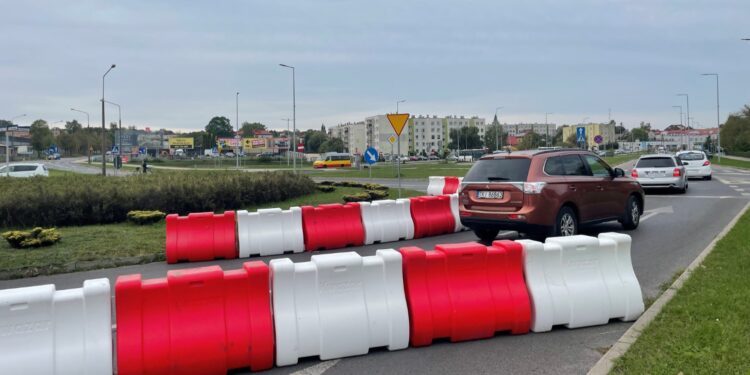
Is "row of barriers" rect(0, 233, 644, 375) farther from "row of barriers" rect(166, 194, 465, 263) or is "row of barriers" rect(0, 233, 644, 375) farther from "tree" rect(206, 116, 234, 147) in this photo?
"tree" rect(206, 116, 234, 147)

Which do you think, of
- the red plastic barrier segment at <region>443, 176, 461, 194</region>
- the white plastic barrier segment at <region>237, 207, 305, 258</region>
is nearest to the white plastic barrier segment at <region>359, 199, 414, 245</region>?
the white plastic barrier segment at <region>237, 207, 305, 258</region>

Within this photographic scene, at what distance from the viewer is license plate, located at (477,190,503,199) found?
31.9 ft

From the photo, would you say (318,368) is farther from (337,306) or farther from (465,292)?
(465,292)

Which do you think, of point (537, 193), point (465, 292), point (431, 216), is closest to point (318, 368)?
point (465, 292)

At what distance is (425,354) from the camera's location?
4.92 metres

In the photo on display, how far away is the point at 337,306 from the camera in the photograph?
485 centimetres

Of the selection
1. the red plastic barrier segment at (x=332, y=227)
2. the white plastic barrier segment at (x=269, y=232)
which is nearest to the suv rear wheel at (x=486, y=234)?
the red plastic barrier segment at (x=332, y=227)

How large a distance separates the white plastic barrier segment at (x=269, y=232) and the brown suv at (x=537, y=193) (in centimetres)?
307

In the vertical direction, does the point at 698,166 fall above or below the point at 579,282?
above

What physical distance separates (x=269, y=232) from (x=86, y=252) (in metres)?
3.17

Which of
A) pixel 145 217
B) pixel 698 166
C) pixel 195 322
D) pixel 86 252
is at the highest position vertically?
pixel 698 166

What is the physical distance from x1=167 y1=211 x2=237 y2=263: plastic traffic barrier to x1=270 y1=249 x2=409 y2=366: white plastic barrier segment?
5.43 meters

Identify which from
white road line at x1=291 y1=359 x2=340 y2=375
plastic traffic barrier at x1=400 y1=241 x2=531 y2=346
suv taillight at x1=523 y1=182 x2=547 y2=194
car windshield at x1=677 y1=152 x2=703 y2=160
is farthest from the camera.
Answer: car windshield at x1=677 y1=152 x2=703 y2=160

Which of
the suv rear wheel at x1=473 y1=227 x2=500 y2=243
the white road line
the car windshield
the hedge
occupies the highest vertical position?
the car windshield
